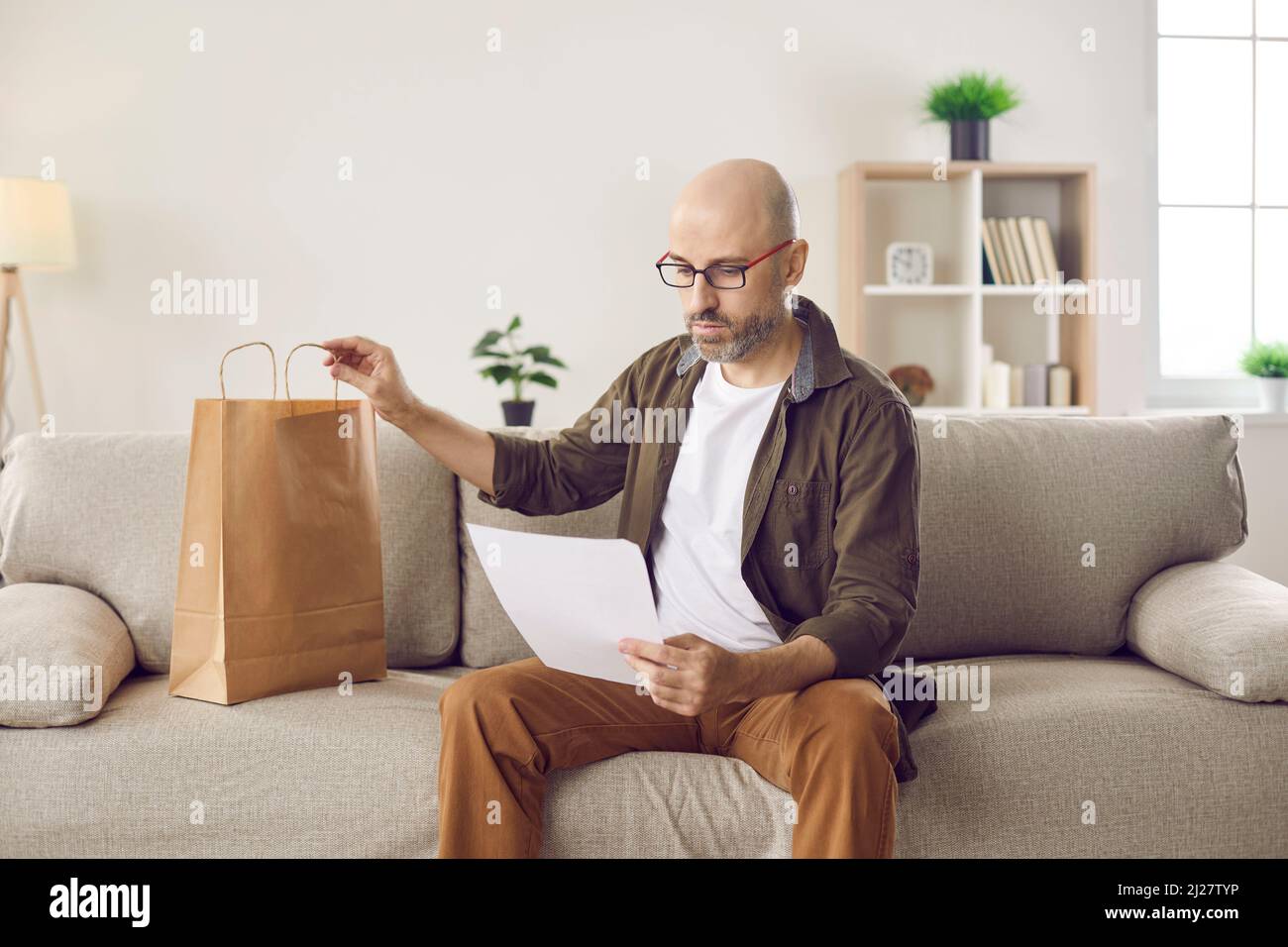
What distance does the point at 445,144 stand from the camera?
3.90m

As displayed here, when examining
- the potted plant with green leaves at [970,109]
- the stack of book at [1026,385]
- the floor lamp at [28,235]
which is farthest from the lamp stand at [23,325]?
the stack of book at [1026,385]

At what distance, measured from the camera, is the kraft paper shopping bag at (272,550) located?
1630 millimetres

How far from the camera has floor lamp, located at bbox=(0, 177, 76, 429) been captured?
3.40m

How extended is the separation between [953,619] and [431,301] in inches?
97.6

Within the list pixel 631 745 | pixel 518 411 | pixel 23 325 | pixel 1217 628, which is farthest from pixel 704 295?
pixel 23 325

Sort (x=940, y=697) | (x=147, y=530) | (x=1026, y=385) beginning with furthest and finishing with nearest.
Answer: (x=1026, y=385) → (x=147, y=530) → (x=940, y=697)

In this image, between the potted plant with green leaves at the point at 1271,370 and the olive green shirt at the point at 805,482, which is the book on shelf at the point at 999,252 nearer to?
the potted plant with green leaves at the point at 1271,370

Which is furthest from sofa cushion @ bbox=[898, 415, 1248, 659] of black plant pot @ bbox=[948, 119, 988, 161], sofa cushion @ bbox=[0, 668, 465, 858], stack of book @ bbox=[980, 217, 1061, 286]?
black plant pot @ bbox=[948, 119, 988, 161]

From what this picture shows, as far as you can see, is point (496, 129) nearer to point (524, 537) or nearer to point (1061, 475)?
point (1061, 475)

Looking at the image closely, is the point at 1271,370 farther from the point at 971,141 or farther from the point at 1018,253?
the point at 971,141

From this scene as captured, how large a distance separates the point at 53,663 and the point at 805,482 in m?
1.07

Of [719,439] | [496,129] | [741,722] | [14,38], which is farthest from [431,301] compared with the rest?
[741,722]

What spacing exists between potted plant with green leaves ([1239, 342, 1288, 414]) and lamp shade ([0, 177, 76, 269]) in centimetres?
402

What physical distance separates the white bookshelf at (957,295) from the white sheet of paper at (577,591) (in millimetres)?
2733
